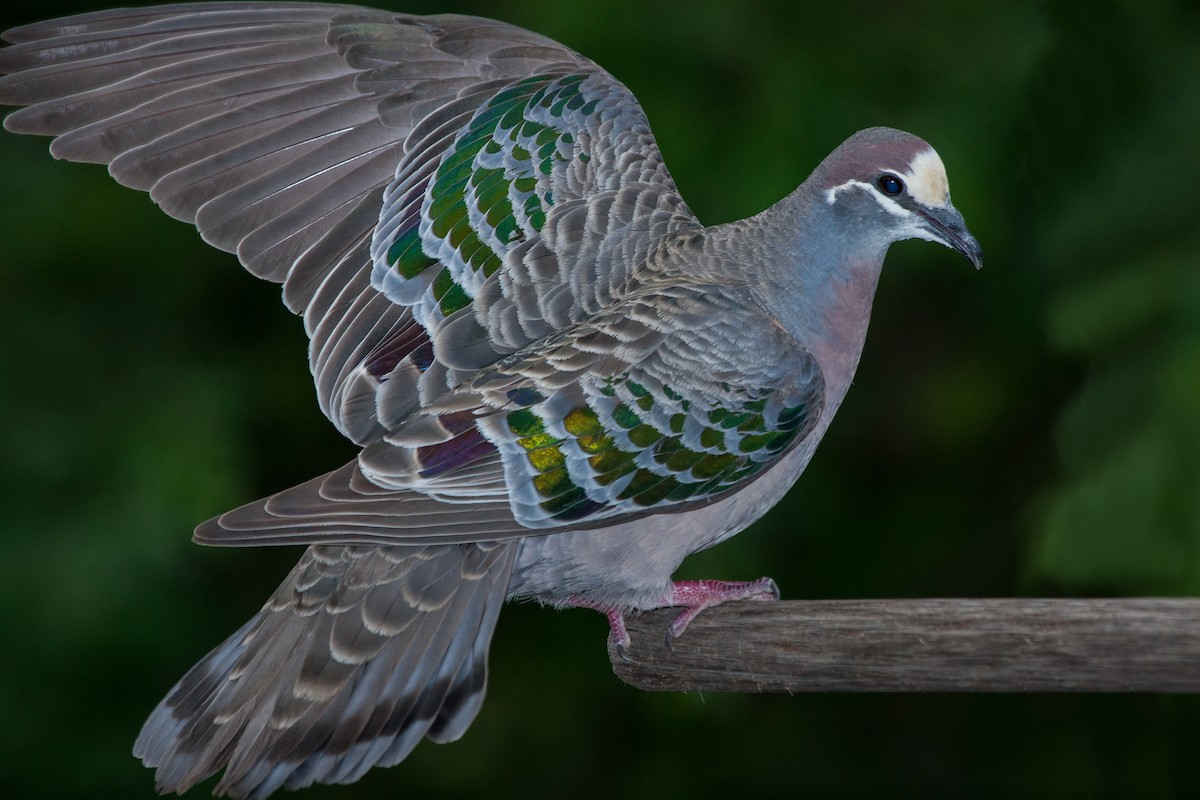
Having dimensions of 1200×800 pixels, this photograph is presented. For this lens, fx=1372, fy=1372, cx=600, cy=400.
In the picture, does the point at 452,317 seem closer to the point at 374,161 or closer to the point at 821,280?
the point at 374,161

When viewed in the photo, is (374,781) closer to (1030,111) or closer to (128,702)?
(128,702)

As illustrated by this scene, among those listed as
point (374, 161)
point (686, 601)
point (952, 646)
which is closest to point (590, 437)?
point (686, 601)

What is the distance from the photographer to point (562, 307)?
2783 millimetres

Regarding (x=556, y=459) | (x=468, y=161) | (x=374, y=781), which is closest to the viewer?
(x=556, y=459)

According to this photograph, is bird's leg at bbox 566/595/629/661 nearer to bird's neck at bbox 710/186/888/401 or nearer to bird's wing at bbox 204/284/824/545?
bird's wing at bbox 204/284/824/545

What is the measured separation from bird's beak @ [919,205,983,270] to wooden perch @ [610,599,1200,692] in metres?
0.67

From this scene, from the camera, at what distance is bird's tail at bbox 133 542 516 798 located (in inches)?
93.5

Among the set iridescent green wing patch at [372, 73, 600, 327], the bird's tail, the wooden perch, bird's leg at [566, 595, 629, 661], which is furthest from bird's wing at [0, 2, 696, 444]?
the wooden perch

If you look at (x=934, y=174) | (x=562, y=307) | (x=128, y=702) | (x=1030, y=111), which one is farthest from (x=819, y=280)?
(x=128, y=702)

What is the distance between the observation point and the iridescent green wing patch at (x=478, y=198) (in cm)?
289

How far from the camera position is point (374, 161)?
311 cm

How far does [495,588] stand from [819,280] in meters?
0.87

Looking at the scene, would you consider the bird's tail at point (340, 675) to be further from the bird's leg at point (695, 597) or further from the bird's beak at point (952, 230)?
the bird's beak at point (952, 230)

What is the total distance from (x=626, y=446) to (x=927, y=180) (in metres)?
0.76
